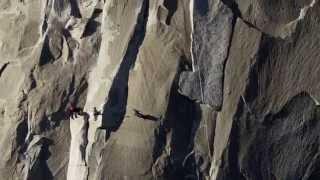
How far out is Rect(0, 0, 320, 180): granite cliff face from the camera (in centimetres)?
1141

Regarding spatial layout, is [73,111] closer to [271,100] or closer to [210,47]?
[210,47]

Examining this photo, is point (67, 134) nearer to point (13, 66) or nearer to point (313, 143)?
point (13, 66)

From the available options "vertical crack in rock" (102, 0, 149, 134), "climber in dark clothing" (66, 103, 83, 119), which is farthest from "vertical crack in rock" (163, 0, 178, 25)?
"climber in dark clothing" (66, 103, 83, 119)

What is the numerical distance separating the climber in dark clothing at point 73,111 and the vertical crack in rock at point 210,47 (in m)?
1.87

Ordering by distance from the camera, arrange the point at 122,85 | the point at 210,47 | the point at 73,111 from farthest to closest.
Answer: the point at 73,111 < the point at 122,85 < the point at 210,47

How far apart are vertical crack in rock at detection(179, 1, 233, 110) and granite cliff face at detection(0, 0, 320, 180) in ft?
0.05

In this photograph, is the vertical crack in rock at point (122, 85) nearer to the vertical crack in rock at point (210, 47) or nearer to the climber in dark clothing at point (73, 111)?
the climber in dark clothing at point (73, 111)

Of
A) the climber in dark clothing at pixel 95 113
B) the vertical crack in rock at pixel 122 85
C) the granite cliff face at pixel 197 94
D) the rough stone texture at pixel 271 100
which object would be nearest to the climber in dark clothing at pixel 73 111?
the granite cliff face at pixel 197 94

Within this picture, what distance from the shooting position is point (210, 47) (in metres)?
11.6

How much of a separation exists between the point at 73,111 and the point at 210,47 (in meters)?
2.33

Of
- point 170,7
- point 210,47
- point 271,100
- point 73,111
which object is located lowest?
point 73,111

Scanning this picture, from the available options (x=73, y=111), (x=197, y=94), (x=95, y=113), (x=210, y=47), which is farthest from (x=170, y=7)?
(x=73, y=111)

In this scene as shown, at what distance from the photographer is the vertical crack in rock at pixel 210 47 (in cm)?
1155

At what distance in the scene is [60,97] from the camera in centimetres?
1282
